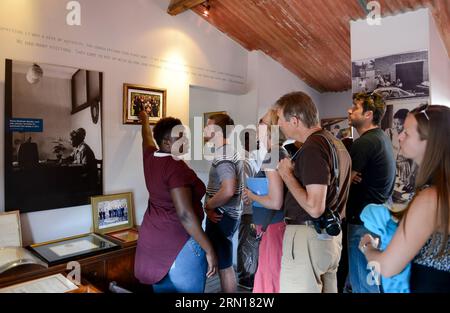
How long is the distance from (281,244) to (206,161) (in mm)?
1912

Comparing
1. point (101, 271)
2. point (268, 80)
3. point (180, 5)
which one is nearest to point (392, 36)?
point (268, 80)

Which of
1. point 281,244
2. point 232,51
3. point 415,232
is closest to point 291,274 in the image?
point 281,244

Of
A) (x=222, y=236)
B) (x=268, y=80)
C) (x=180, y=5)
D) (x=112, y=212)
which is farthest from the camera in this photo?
(x=268, y=80)

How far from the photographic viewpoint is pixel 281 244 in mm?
1168

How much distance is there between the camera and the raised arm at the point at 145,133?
178cm

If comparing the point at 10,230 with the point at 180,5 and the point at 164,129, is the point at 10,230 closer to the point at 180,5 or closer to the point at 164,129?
the point at 164,129

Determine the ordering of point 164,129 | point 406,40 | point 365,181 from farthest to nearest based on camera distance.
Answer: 1. point 406,40
2. point 365,181
3. point 164,129

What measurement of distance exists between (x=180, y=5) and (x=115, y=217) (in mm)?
1688

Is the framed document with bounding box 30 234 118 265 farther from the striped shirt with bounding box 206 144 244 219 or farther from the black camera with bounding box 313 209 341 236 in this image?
the black camera with bounding box 313 209 341 236

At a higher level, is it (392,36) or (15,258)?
(392,36)

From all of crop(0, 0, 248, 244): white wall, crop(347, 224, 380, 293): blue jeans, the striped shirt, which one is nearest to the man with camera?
crop(347, 224, 380, 293): blue jeans

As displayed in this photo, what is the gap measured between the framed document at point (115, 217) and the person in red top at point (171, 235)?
1.60 ft

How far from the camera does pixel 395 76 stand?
74.1 inches

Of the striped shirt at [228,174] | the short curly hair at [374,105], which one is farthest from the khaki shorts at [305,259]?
the short curly hair at [374,105]
